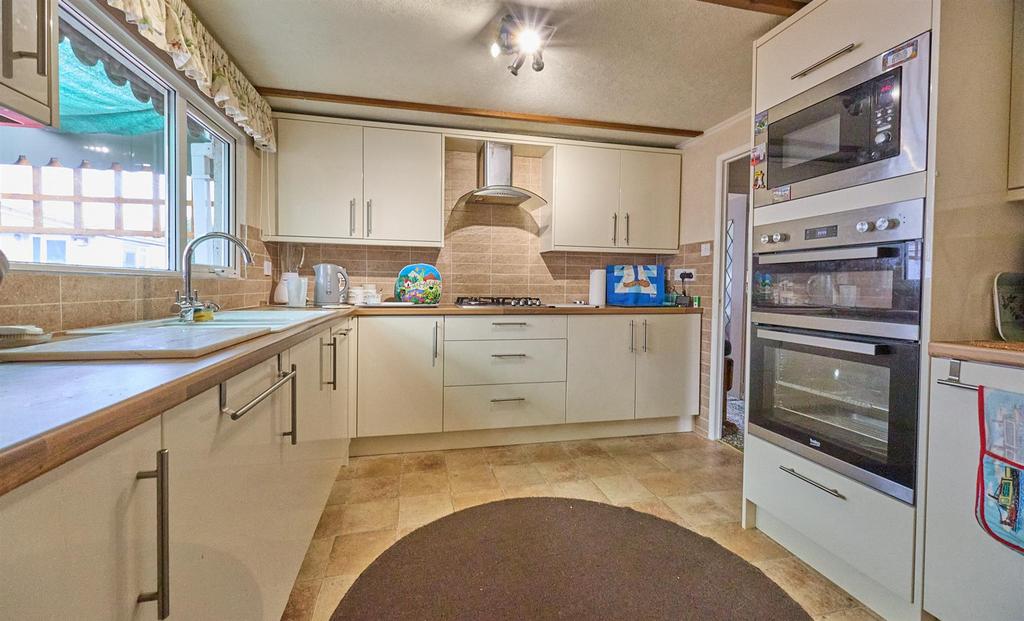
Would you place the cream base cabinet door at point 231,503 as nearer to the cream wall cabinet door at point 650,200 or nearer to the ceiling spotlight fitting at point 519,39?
the ceiling spotlight fitting at point 519,39

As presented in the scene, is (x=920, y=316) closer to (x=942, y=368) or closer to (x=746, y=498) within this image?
(x=942, y=368)

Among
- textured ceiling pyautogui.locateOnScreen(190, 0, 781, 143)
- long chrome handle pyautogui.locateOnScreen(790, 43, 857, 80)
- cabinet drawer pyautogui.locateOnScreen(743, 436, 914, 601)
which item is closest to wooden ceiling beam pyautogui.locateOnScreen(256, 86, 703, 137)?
textured ceiling pyautogui.locateOnScreen(190, 0, 781, 143)

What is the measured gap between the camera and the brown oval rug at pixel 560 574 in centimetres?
138

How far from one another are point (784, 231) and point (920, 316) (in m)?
0.56

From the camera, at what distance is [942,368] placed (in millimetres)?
1184

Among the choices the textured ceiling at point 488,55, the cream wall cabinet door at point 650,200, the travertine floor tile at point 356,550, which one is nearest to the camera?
the travertine floor tile at point 356,550

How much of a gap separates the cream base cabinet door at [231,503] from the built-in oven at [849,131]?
188 centimetres

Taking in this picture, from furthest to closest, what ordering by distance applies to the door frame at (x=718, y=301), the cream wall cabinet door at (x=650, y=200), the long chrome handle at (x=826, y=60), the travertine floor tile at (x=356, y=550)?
the cream wall cabinet door at (x=650, y=200), the door frame at (x=718, y=301), the travertine floor tile at (x=356, y=550), the long chrome handle at (x=826, y=60)

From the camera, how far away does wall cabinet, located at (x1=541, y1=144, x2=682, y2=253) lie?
A: 10.1 ft

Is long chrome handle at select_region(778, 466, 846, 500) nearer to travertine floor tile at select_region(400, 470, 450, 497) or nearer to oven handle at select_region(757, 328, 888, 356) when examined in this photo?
oven handle at select_region(757, 328, 888, 356)

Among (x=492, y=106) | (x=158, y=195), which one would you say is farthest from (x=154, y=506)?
(x=492, y=106)

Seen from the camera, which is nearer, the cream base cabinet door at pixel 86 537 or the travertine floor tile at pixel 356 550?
the cream base cabinet door at pixel 86 537

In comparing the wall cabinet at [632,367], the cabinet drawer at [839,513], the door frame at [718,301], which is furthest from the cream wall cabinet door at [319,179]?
the cabinet drawer at [839,513]

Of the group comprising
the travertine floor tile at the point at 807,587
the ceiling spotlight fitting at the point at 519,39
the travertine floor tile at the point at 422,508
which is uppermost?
the ceiling spotlight fitting at the point at 519,39
